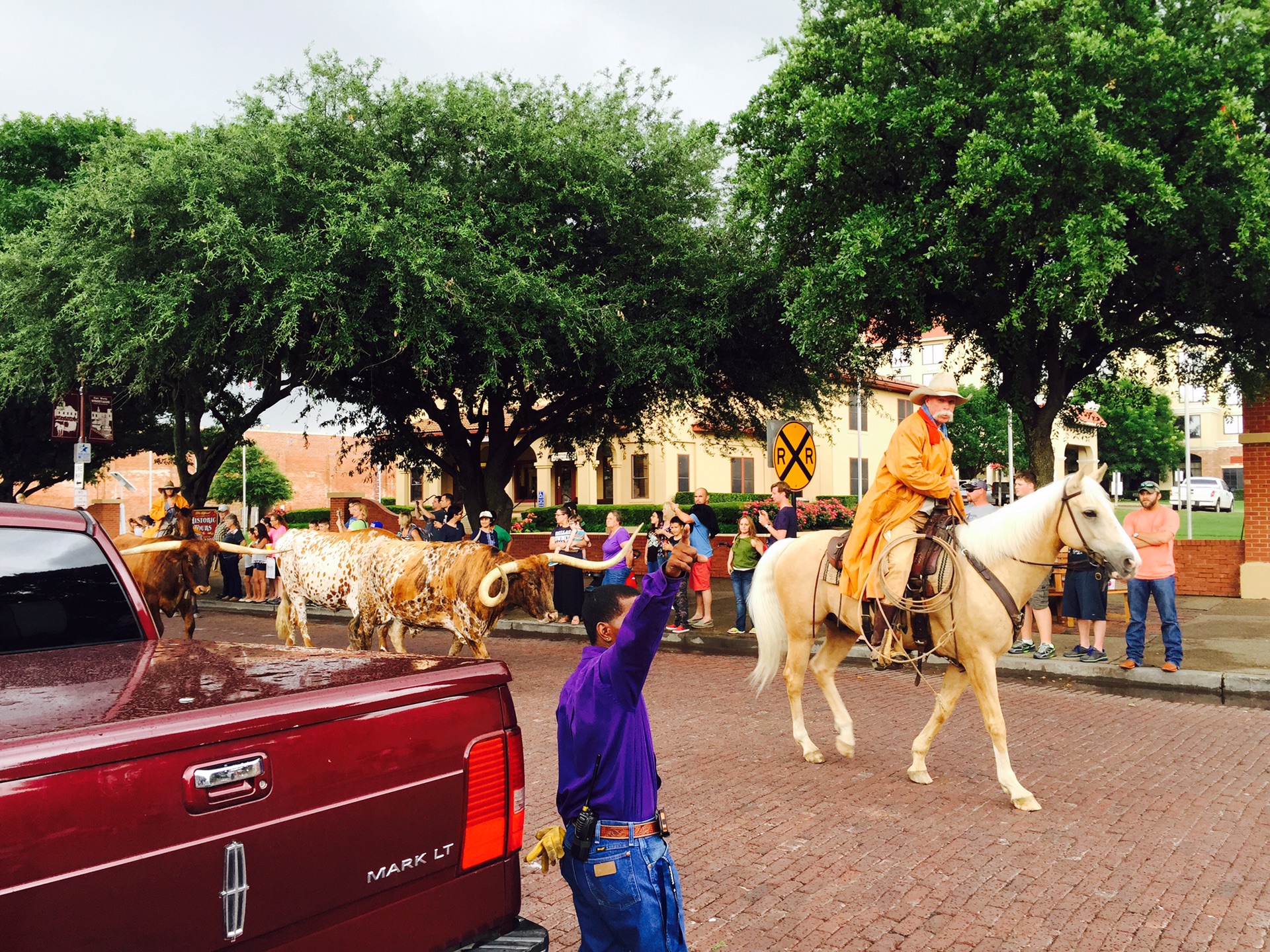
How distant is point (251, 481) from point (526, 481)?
20.7m

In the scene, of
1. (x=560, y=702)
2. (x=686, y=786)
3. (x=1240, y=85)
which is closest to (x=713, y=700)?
(x=686, y=786)

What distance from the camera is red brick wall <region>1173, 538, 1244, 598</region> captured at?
1730 centimetres

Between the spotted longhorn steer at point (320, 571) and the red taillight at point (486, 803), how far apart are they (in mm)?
7787

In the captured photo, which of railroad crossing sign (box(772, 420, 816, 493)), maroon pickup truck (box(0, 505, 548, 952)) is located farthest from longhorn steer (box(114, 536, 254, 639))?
maroon pickup truck (box(0, 505, 548, 952))

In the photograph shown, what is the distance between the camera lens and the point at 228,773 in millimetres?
2146

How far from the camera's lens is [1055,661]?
37.1ft

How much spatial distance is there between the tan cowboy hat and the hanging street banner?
1778 centimetres

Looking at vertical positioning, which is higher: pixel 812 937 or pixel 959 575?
pixel 959 575

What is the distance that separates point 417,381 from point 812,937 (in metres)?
18.4

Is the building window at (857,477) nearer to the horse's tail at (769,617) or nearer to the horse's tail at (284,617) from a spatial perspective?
the horse's tail at (284,617)

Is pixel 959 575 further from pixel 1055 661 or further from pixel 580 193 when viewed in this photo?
pixel 580 193

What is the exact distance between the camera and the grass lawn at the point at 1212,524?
32081 millimetres

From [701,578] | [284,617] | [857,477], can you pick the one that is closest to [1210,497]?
[857,477]

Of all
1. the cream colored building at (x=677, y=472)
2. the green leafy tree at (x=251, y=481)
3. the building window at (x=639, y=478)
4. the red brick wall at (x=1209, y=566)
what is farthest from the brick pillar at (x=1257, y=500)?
the green leafy tree at (x=251, y=481)
